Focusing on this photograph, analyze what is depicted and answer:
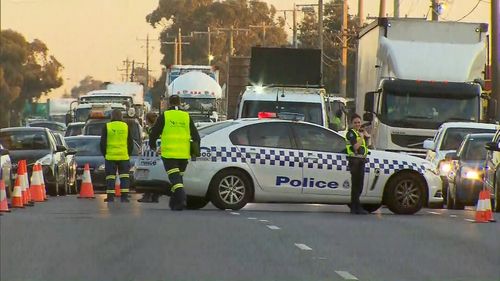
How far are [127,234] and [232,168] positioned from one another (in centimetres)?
569

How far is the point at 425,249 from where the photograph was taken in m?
15.0

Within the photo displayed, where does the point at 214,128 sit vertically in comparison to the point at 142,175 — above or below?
above

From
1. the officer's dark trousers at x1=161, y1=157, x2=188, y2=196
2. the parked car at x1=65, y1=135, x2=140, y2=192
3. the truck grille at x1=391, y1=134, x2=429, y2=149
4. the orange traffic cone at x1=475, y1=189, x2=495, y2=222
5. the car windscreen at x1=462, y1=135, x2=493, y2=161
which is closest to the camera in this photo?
the orange traffic cone at x1=475, y1=189, x2=495, y2=222

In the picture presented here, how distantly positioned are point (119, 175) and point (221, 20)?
289ft

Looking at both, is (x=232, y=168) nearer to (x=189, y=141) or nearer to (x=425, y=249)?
(x=189, y=141)

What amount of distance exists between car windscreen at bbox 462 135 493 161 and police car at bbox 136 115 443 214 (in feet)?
12.4

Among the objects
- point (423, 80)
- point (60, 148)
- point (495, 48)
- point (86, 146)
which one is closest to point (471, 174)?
point (423, 80)

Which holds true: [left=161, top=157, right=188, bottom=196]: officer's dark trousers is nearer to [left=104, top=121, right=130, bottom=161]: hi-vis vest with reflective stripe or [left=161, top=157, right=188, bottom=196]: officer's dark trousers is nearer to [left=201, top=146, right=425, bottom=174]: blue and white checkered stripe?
[left=201, top=146, right=425, bottom=174]: blue and white checkered stripe

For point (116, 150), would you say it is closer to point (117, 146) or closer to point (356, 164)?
point (117, 146)

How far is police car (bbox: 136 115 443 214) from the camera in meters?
21.5

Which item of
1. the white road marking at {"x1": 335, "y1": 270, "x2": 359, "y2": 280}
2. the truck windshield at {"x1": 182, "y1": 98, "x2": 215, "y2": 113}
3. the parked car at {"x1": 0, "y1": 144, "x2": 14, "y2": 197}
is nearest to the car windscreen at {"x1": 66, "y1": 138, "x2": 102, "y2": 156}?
the parked car at {"x1": 0, "y1": 144, "x2": 14, "y2": 197}

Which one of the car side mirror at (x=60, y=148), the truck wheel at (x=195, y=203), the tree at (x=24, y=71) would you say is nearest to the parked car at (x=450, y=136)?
the truck wheel at (x=195, y=203)

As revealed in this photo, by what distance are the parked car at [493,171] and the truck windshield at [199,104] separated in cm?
2775

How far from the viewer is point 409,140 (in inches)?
1236
